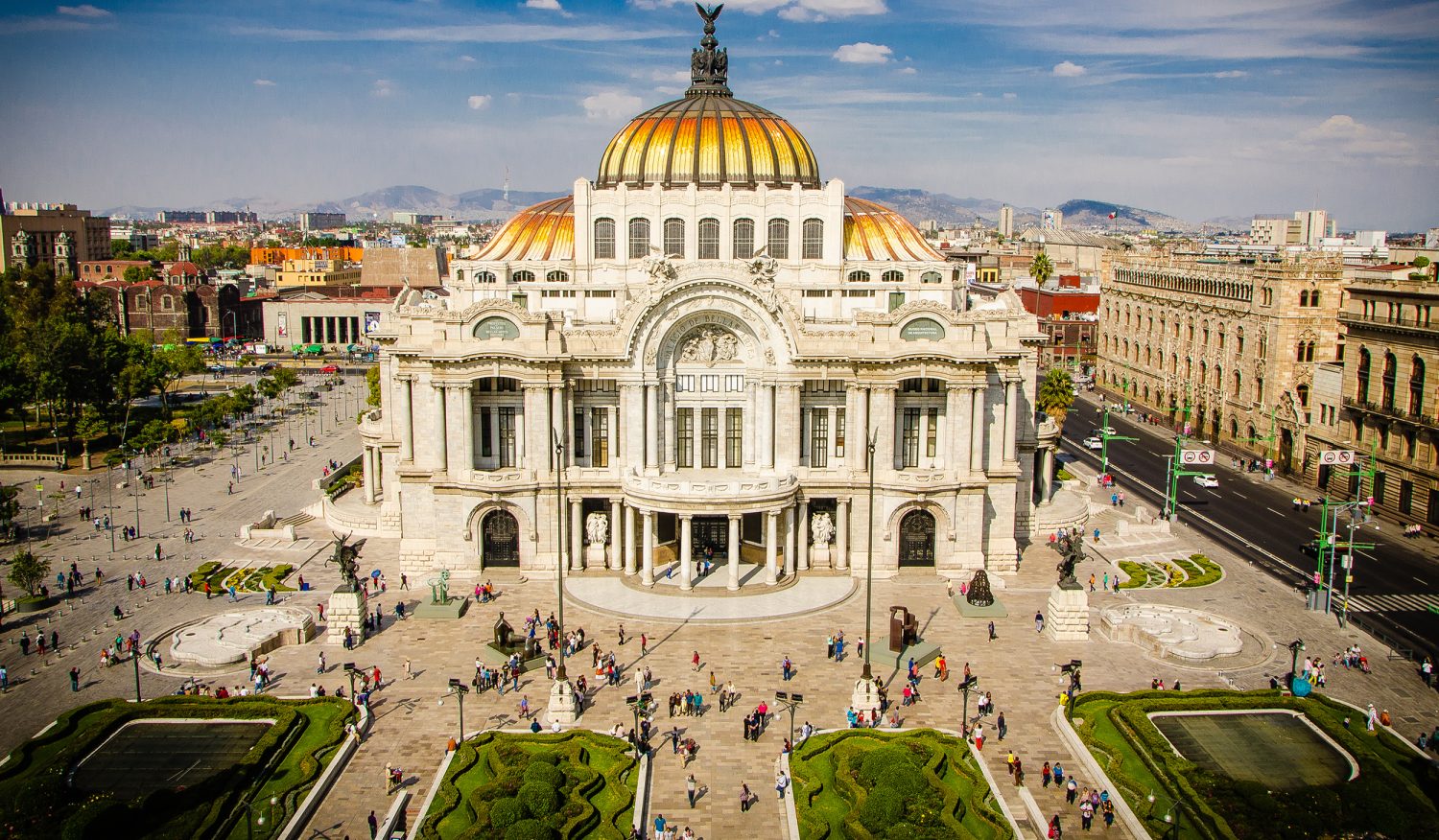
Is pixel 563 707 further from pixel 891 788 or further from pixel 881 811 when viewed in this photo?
pixel 881 811

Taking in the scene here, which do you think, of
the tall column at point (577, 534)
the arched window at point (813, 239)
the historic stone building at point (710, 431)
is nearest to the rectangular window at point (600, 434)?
the historic stone building at point (710, 431)

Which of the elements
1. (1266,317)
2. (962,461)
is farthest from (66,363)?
(1266,317)

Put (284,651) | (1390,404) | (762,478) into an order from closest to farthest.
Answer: (284,651)
(762,478)
(1390,404)

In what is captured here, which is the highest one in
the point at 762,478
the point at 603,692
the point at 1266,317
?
the point at 1266,317

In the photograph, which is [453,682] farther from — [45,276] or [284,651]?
[45,276]

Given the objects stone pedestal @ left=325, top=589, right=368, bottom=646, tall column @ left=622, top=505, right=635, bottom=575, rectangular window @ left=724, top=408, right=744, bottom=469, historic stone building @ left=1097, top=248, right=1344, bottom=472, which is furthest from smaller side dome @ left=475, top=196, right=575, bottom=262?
historic stone building @ left=1097, top=248, right=1344, bottom=472

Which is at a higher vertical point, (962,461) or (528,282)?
(528,282)

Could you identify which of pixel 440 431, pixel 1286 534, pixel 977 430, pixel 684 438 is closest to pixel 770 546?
pixel 684 438

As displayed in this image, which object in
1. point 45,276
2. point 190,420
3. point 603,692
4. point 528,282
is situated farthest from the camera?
point 45,276
